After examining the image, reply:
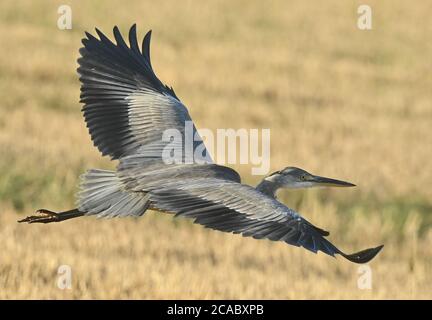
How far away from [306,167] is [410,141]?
329cm

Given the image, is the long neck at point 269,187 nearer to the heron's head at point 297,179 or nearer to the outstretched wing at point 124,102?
the heron's head at point 297,179

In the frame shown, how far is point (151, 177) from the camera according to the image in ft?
21.6

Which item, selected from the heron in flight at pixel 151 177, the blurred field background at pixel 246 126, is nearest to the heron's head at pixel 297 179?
the heron in flight at pixel 151 177

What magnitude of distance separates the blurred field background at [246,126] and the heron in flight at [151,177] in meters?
0.79

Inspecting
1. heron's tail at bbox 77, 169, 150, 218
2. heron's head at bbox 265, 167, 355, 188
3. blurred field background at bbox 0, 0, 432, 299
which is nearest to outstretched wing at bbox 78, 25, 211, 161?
heron's tail at bbox 77, 169, 150, 218

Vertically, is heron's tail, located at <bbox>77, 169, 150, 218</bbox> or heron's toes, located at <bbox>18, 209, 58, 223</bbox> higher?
heron's tail, located at <bbox>77, 169, 150, 218</bbox>

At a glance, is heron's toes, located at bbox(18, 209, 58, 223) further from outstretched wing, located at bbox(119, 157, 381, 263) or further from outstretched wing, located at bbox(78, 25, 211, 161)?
outstretched wing, located at bbox(119, 157, 381, 263)

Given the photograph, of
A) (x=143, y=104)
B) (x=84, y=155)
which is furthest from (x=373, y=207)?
(x=143, y=104)

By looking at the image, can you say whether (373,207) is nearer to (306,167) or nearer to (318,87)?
(306,167)

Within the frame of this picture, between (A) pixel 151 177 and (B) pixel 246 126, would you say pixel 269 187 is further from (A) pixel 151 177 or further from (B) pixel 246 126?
(B) pixel 246 126

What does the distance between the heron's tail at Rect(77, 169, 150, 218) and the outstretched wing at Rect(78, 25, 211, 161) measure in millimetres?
375

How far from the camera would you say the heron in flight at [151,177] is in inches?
226

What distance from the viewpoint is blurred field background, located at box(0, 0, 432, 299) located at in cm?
799

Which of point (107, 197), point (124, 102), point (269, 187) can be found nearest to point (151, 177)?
point (107, 197)
